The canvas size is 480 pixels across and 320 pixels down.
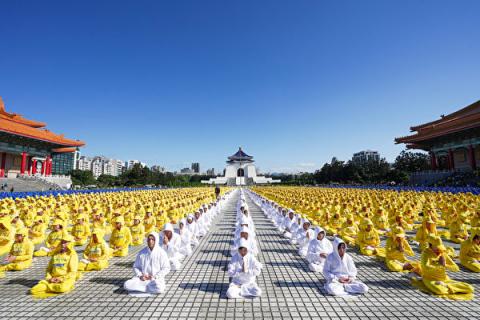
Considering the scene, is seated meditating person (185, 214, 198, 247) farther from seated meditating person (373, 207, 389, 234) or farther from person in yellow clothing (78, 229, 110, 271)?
seated meditating person (373, 207, 389, 234)

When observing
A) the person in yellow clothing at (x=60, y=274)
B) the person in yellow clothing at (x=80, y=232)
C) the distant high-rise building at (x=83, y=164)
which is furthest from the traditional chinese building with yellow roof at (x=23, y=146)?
the distant high-rise building at (x=83, y=164)

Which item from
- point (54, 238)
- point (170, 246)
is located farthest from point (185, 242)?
point (54, 238)

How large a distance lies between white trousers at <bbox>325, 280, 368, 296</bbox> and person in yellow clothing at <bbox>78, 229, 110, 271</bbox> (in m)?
5.09

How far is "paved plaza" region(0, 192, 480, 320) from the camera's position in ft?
13.9

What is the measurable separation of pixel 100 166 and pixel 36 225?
157 meters

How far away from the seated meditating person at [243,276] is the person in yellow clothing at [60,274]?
3.05 metres

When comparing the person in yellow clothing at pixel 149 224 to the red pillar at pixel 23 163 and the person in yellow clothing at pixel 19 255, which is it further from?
the red pillar at pixel 23 163

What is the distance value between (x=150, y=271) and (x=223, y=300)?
1556 mm

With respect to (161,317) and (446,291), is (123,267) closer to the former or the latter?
(161,317)

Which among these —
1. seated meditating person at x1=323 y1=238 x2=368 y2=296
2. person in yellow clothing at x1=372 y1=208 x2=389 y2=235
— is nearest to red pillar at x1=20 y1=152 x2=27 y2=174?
person in yellow clothing at x1=372 y1=208 x2=389 y2=235

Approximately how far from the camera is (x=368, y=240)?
25.2 feet

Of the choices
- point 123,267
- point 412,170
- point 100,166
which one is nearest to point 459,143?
point 412,170

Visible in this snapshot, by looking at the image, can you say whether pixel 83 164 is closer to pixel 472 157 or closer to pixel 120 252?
pixel 120 252

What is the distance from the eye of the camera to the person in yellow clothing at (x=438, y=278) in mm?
4742
